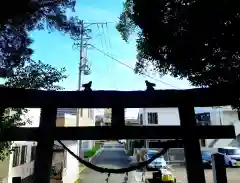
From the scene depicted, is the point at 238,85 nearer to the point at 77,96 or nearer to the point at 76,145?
the point at 77,96

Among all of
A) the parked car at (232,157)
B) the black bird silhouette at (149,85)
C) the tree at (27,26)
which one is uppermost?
the tree at (27,26)

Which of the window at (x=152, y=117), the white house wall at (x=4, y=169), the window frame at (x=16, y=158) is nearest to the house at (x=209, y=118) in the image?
the window at (x=152, y=117)

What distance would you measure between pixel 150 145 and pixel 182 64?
27823 millimetres

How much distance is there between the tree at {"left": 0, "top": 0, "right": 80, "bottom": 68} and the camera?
17.6 ft

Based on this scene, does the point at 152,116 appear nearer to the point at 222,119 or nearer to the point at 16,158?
the point at 222,119

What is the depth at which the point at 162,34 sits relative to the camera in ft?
14.5

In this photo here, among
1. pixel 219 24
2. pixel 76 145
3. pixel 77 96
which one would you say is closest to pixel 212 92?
pixel 219 24

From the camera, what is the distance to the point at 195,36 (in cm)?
414

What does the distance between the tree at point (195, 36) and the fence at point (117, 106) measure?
0.56 metres

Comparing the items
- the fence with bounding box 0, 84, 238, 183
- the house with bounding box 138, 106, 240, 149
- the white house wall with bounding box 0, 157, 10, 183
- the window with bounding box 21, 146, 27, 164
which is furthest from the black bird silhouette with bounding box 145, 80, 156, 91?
the house with bounding box 138, 106, 240, 149

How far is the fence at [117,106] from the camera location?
396cm

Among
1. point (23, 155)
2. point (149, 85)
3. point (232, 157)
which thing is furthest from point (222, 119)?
point (149, 85)

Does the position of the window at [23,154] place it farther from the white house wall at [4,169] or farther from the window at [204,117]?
the window at [204,117]

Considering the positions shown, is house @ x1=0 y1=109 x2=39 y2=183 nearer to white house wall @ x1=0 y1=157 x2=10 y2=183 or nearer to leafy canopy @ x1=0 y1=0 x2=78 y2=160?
white house wall @ x1=0 y1=157 x2=10 y2=183
